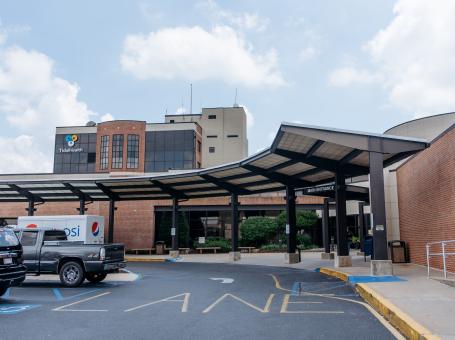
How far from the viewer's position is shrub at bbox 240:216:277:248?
4081cm

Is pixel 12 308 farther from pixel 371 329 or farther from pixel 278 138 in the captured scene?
pixel 278 138

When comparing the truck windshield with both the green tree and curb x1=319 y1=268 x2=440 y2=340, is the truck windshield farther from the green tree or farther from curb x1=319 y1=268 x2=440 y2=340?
the green tree

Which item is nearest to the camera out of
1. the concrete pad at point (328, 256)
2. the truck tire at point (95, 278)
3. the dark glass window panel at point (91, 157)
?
the truck tire at point (95, 278)

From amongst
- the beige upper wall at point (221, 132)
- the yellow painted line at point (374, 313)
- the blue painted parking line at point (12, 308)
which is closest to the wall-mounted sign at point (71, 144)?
the beige upper wall at point (221, 132)

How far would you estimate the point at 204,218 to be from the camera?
43062mm

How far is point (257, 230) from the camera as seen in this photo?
40781mm

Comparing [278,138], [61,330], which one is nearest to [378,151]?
[278,138]

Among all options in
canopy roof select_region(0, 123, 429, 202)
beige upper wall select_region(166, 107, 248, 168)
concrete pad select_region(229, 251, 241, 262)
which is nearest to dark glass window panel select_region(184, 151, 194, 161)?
beige upper wall select_region(166, 107, 248, 168)

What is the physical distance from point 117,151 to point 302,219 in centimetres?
3394

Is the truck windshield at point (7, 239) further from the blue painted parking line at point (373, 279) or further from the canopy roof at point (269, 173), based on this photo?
the blue painted parking line at point (373, 279)

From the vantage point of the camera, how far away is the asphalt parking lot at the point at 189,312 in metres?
7.93

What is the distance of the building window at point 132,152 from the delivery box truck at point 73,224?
1396 inches

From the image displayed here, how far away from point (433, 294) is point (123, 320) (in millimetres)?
7167

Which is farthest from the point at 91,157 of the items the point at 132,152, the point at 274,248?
the point at 274,248
